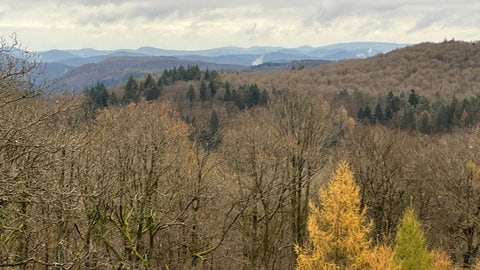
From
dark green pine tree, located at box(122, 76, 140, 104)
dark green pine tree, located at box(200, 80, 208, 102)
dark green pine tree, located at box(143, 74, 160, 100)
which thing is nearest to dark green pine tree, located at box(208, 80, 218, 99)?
dark green pine tree, located at box(200, 80, 208, 102)

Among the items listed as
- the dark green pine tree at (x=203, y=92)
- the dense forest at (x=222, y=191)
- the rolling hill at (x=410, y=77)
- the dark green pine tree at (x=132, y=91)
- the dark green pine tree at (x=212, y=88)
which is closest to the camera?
the dense forest at (x=222, y=191)

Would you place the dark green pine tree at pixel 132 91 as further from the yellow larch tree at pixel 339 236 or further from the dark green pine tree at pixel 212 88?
the yellow larch tree at pixel 339 236

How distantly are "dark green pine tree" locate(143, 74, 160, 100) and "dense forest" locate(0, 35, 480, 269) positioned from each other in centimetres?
9083

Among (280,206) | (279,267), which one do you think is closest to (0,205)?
(280,206)

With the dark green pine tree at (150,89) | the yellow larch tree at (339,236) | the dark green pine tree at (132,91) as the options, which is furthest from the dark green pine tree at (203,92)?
the yellow larch tree at (339,236)

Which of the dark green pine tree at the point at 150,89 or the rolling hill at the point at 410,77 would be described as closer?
the dark green pine tree at the point at 150,89

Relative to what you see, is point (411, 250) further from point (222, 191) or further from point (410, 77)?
point (410, 77)

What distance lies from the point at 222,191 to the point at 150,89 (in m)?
103

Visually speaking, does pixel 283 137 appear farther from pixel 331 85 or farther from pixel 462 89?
pixel 331 85

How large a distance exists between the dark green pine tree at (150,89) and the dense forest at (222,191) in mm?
90832

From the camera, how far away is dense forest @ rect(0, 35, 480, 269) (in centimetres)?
1416

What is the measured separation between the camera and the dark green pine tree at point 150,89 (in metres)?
124

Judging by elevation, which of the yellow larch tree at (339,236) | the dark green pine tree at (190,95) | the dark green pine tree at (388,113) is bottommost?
the dark green pine tree at (388,113)

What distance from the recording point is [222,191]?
987 inches
